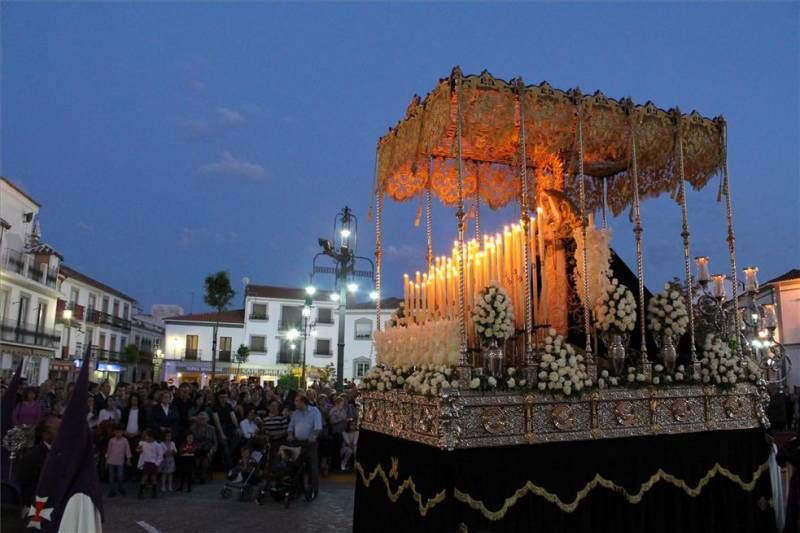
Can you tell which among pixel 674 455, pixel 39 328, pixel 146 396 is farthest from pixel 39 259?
pixel 674 455

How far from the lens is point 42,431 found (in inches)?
201

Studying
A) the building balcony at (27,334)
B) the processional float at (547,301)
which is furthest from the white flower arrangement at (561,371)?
the building balcony at (27,334)

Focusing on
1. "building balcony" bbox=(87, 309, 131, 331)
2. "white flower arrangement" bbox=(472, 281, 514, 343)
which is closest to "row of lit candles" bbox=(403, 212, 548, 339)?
"white flower arrangement" bbox=(472, 281, 514, 343)

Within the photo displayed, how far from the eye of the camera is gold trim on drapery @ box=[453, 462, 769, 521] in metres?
5.75

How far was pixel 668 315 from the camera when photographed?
725 centimetres

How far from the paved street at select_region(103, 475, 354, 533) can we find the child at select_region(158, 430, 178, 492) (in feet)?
1.16

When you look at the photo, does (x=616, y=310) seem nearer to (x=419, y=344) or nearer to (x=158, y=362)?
(x=419, y=344)

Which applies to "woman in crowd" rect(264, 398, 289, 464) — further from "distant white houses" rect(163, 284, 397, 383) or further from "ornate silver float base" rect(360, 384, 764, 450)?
"distant white houses" rect(163, 284, 397, 383)

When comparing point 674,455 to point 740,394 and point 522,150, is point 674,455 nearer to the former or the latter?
point 740,394

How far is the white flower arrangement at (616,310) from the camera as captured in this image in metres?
6.84

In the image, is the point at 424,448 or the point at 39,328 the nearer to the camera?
the point at 424,448

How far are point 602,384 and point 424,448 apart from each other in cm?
200

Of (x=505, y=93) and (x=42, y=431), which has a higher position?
(x=505, y=93)

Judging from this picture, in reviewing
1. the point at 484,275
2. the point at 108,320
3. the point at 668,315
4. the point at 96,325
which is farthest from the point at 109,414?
the point at 108,320
